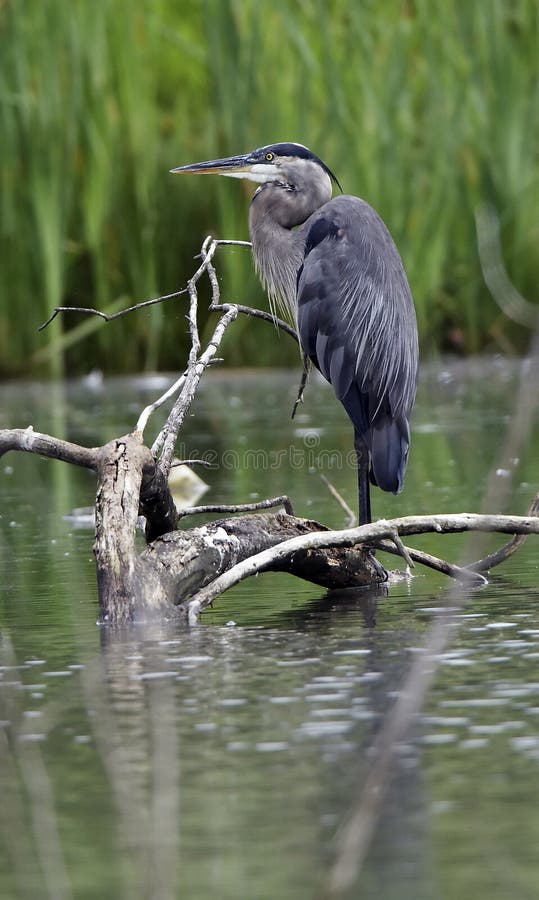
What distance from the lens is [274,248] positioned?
6344mm

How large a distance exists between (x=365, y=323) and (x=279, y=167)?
998mm

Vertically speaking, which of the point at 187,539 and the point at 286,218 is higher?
the point at 286,218

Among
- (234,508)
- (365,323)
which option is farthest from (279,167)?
(234,508)

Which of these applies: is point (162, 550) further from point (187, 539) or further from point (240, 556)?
point (240, 556)

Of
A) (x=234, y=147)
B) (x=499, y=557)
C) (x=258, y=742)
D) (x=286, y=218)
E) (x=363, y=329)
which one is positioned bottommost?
(x=499, y=557)

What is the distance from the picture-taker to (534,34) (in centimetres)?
1177

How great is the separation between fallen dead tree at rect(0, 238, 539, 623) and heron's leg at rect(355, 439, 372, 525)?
59cm

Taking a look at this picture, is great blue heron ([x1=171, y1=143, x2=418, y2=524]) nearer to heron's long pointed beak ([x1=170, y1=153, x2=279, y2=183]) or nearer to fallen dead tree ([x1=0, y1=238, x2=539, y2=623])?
heron's long pointed beak ([x1=170, y1=153, x2=279, y2=183])

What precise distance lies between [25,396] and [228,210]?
1.91m

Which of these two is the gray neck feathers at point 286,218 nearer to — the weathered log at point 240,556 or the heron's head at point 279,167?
the heron's head at point 279,167

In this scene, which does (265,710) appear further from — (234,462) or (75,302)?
(75,302)

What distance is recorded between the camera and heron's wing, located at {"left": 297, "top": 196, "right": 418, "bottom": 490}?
5504 mm

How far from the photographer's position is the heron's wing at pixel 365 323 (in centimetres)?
550

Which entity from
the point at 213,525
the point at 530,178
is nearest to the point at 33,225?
the point at 530,178
